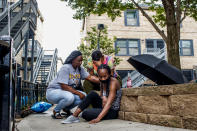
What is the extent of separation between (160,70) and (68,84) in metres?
2.08

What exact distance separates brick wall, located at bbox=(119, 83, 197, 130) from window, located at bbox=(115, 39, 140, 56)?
1567cm

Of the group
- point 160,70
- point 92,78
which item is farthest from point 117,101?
point 160,70

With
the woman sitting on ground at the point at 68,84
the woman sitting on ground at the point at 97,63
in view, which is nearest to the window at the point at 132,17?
the woman sitting on ground at the point at 97,63

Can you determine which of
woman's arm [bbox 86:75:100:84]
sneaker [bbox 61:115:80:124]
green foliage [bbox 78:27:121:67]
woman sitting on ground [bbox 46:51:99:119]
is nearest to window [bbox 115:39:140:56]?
green foliage [bbox 78:27:121:67]

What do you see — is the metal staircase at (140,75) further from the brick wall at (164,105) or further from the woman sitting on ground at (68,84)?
the brick wall at (164,105)

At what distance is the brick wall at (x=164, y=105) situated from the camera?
2977 mm

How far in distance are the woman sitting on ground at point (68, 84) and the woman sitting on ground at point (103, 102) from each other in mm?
545

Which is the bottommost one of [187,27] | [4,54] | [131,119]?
[131,119]

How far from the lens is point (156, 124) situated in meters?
3.50

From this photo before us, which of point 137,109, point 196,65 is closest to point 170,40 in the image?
point 137,109

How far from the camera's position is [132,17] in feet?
68.8

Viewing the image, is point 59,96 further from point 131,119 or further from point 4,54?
point 4,54

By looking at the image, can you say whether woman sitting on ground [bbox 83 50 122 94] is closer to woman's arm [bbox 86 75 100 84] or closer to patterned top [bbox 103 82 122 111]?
woman's arm [bbox 86 75 100 84]

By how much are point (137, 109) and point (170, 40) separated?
433 cm
